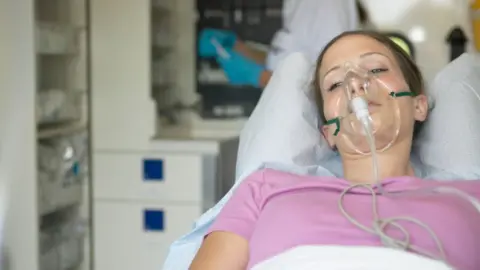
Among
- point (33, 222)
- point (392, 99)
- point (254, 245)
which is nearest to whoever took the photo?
point (254, 245)

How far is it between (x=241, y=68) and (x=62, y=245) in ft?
3.18

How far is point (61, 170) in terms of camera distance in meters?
2.40

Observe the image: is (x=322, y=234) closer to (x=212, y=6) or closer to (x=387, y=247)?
(x=387, y=247)

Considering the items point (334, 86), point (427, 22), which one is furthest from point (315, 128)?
point (427, 22)

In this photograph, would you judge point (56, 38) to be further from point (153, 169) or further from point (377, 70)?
point (377, 70)

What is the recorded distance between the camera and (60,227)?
251 centimetres

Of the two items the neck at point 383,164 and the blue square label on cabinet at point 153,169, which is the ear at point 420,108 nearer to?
the neck at point 383,164

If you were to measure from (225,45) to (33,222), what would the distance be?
109 cm

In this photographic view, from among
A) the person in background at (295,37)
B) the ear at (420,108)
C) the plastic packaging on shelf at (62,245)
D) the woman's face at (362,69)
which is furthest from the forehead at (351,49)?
the plastic packaging on shelf at (62,245)

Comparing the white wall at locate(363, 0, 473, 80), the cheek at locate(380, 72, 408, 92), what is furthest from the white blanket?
the white wall at locate(363, 0, 473, 80)

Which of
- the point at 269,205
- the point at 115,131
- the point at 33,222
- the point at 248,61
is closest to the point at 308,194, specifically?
the point at 269,205

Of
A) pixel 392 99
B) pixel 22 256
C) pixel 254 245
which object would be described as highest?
pixel 392 99

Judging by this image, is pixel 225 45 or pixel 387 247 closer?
pixel 387 247

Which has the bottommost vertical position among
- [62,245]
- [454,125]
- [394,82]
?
[62,245]
